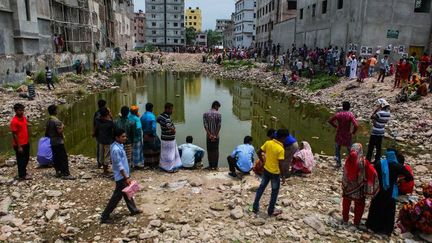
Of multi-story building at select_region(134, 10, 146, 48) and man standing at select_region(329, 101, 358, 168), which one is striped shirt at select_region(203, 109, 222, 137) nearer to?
man standing at select_region(329, 101, 358, 168)

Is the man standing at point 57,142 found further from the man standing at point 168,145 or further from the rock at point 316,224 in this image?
the rock at point 316,224

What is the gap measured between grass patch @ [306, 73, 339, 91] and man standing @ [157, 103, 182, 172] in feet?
52.4

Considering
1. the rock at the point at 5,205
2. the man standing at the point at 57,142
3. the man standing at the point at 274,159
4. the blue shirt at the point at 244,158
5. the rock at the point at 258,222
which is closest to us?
the man standing at the point at 274,159

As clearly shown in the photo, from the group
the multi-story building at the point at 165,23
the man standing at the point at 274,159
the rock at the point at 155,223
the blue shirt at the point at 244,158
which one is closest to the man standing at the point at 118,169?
the rock at the point at 155,223

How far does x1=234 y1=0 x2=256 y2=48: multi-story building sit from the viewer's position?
73062 mm

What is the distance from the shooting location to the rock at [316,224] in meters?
5.09

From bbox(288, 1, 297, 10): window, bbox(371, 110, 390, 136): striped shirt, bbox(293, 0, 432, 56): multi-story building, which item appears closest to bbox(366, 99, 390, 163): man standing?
bbox(371, 110, 390, 136): striped shirt

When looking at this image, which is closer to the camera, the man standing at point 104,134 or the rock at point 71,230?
the rock at point 71,230

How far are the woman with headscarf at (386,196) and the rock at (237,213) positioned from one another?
1.99 metres

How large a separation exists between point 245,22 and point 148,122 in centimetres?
7042

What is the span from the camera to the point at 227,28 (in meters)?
96.9

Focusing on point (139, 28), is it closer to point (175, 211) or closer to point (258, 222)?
point (175, 211)

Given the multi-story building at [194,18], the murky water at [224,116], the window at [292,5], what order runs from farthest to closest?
1. the multi-story building at [194,18]
2. the window at [292,5]
3. the murky water at [224,116]

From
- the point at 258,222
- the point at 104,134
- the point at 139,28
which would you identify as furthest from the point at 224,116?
the point at 139,28
